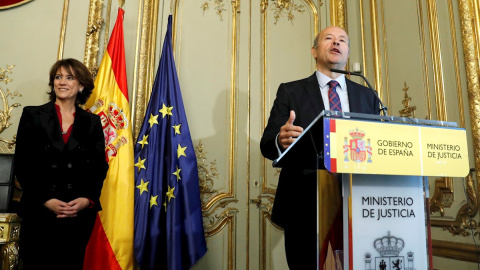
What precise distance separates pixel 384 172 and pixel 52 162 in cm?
169

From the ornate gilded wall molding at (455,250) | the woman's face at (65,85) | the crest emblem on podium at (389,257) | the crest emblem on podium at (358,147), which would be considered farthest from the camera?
the woman's face at (65,85)

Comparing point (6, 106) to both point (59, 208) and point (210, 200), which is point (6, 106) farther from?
point (210, 200)

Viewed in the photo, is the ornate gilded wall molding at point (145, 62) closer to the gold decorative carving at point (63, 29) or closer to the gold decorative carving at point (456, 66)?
the gold decorative carving at point (63, 29)

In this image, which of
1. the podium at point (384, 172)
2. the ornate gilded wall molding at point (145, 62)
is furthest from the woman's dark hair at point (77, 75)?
the podium at point (384, 172)

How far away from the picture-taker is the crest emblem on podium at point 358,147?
37.4 inches

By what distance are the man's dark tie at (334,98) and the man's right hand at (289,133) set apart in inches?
16.2

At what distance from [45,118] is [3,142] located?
675 mm

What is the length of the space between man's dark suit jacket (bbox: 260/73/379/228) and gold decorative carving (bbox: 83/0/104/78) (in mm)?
1643

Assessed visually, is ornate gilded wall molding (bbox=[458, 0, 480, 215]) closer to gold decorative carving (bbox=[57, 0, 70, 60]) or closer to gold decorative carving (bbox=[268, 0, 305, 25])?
gold decorative carving (bbox=[268, 0, 305, 25])

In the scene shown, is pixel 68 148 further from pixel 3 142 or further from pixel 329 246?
pixel 329 246

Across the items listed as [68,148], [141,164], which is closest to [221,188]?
[141,164]

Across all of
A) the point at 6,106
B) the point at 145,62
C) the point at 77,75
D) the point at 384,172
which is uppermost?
the point at 145,62

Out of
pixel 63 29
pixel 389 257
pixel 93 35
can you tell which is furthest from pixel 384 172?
pixel 63 29

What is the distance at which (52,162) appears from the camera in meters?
1.99
